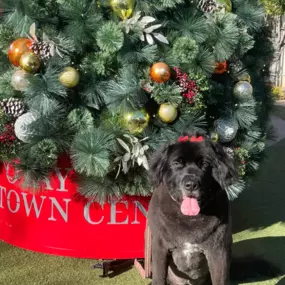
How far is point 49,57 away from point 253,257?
6.30 ft

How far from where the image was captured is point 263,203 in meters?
4.22

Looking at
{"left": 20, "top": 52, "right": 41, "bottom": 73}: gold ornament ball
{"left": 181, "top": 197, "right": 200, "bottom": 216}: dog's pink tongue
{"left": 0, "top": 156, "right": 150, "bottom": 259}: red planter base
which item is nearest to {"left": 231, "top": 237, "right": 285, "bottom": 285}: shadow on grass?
{"left": 0, "top": 156, "right": 150, "bottom": 259}: red planter base

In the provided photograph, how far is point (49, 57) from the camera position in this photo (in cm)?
241

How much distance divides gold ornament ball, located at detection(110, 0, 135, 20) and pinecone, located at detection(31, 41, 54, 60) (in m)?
0.39

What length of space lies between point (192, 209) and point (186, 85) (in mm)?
737

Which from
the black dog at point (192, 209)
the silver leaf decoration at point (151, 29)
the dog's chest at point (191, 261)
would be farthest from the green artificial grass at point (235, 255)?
the silver leaf decoration at point (151, 29)

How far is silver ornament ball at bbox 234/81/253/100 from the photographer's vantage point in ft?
8.98

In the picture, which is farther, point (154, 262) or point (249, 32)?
point (249, 32)

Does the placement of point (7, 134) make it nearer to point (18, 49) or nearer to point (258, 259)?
Answer: point (18, 49)

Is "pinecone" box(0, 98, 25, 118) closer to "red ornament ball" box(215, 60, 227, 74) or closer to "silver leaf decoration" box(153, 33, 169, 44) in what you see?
"silver leaf decoration" box(153, 33, 169, 44)

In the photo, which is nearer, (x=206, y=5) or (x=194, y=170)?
(x=194, y=170)

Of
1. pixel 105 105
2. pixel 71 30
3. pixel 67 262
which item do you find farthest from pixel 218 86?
pixel 67 262

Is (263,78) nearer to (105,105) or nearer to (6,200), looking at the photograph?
(105,105)

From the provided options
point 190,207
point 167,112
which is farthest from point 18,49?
point 190,207
